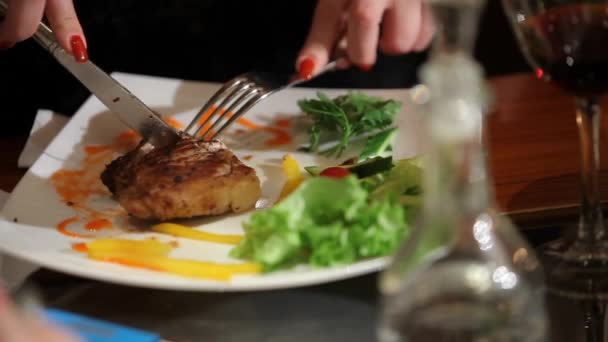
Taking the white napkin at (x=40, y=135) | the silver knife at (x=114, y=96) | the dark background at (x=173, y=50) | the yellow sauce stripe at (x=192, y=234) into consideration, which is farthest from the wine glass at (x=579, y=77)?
the dark background at (x=173, y=50)

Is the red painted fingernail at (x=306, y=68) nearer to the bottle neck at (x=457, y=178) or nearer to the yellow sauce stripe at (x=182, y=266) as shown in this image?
the yellow sauce stripe at (x=182, y=266)

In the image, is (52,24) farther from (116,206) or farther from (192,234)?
(192,234)

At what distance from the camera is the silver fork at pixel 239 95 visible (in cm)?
171

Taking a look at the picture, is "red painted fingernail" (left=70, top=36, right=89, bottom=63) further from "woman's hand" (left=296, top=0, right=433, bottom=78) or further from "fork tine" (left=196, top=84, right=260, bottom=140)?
"woman's hand" (left=296, top=0, right=433, bottom=78)

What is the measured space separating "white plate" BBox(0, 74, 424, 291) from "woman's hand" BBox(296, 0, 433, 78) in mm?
131

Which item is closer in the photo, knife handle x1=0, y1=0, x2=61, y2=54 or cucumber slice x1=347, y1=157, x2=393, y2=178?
cucumber slice x1=347, y1=157, x2=393, y2=178

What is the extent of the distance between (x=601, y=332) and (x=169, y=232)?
2.12ft

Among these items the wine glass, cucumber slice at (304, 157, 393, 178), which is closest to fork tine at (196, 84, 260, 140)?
cucumber slice at (304, 157, 393, 178)

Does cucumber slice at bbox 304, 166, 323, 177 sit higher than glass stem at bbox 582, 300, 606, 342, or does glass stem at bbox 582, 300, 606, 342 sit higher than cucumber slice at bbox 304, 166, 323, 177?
cucumber slice at bbox 304, 166, 323, 177

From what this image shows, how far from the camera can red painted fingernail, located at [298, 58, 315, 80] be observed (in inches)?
67.3

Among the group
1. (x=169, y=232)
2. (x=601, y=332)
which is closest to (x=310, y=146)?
(x=169, y=232)

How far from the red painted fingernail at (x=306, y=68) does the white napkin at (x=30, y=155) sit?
1.80 feet

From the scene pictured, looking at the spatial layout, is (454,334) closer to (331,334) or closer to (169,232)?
(331,334)

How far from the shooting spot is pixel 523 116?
6.10 feet
